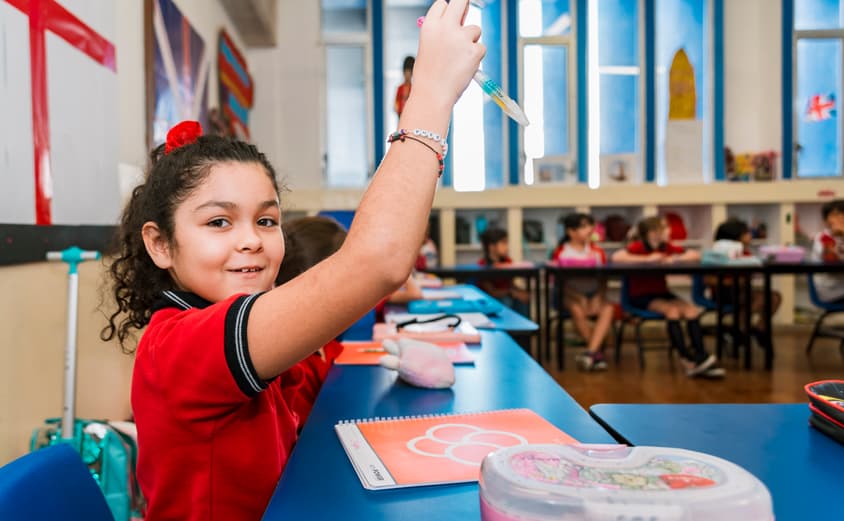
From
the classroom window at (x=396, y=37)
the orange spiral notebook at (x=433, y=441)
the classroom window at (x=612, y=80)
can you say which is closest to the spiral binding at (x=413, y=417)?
the orange spiral notebook at (x=433, y=441)

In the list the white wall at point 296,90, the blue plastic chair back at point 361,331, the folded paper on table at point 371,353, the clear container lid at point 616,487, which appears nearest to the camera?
the clear container lid at point 616,487

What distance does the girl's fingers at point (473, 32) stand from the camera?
25.6 inches

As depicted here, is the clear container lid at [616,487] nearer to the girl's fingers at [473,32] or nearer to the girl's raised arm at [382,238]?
the girl's raised arm at [382,238]

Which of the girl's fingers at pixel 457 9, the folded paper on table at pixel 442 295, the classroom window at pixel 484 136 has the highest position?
the classroom window at pixel 484 136

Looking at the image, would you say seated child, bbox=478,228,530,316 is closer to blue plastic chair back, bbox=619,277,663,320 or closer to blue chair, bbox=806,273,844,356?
blue plastic chair back, bbox=619,277,663,320

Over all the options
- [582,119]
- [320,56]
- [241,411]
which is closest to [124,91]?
[241,411]

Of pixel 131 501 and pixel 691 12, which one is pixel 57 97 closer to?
pixel 131 501

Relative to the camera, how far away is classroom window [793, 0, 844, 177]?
6500 millimetres

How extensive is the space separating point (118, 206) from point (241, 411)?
2.12 meters

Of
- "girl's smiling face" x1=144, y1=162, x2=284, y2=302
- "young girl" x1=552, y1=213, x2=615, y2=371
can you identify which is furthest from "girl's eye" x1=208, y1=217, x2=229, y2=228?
"young girl" x1=552, y1=213, x2=615, y2=371

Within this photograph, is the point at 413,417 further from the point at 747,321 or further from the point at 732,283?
the point at 732,283

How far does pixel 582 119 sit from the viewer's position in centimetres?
648

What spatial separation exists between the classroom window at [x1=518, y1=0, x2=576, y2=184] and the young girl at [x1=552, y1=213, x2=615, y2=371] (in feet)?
5.47

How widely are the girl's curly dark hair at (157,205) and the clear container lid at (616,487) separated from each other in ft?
1.91
